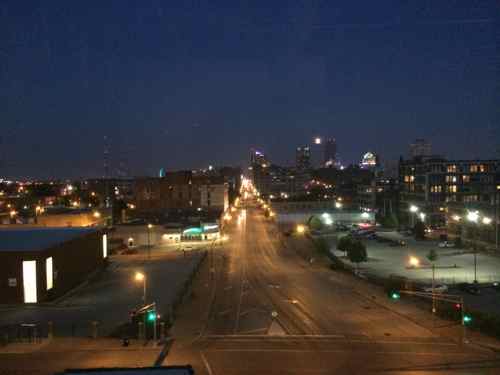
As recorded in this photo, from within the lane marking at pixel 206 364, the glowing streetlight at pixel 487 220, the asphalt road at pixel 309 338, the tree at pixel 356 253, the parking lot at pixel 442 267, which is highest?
the glowing streetlight at pixel 487 220

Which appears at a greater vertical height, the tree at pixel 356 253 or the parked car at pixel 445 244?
the tree at pixel 356 253

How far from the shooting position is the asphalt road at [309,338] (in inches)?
546

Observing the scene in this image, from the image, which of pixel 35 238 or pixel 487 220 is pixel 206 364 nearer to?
pixel 35 238

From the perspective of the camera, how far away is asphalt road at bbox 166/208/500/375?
1388 centimetres

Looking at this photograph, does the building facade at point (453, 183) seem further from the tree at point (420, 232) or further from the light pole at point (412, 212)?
the tree at point (420, 232)

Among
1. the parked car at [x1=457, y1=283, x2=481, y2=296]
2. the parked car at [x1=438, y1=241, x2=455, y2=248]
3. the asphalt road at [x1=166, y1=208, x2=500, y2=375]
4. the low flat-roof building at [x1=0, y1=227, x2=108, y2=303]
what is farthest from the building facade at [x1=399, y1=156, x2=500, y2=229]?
the low flat-roof building at [x1=0, y1=227, x2=108, y2=303]

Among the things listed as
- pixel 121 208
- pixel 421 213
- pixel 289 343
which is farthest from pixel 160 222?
pixel 289 343

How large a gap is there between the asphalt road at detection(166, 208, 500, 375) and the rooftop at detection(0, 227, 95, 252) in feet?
25.7

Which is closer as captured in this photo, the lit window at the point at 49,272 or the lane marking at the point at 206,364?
the lane marking at the point at 206,364

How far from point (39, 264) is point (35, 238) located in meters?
3.87

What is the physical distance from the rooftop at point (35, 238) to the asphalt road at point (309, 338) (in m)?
7.83

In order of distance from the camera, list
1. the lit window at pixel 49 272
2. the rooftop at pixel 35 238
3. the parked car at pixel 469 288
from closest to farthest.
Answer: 1. the lit window at pixel 49 272
2. the rooftop at pixel 35 238
3. the parked car at pixel 469 288

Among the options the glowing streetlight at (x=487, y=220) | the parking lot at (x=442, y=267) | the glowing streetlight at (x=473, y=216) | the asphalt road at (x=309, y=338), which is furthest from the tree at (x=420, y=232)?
the asphalt road at (x=309, y=338)

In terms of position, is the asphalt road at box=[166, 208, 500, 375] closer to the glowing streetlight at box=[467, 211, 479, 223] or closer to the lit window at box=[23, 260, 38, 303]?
the lit window at box=[23, 260, 38, 303]
